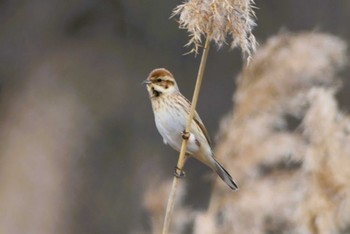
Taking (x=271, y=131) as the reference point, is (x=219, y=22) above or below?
below

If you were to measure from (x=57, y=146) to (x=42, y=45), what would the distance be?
0.64 meters

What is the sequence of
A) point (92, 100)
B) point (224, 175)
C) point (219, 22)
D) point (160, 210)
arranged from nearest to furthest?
point (219, 22)
point (224, 175)
point (160, 210)
point (92, 100)

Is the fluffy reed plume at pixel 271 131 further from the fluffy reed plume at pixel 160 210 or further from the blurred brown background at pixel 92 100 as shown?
the blurred brown background at pixel 92 100

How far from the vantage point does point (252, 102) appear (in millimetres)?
3281

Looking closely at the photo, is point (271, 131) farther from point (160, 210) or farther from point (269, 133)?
point (160, 210)

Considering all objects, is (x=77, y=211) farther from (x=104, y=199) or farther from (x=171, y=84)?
(x=171, y=84)

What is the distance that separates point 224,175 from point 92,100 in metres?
4.31

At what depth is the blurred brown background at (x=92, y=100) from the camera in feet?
21.6

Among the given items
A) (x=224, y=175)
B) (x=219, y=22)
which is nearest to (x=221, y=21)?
(x=219, y=22)

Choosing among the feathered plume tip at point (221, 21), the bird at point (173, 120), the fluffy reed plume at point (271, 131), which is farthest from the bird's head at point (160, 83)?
the feathered plume tip at point (221, 21)

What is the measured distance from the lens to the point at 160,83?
3.21 m

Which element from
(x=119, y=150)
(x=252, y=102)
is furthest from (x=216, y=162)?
(x=119, y=150)

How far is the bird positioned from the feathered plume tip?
768 mm

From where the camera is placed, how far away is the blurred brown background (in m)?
6.57
